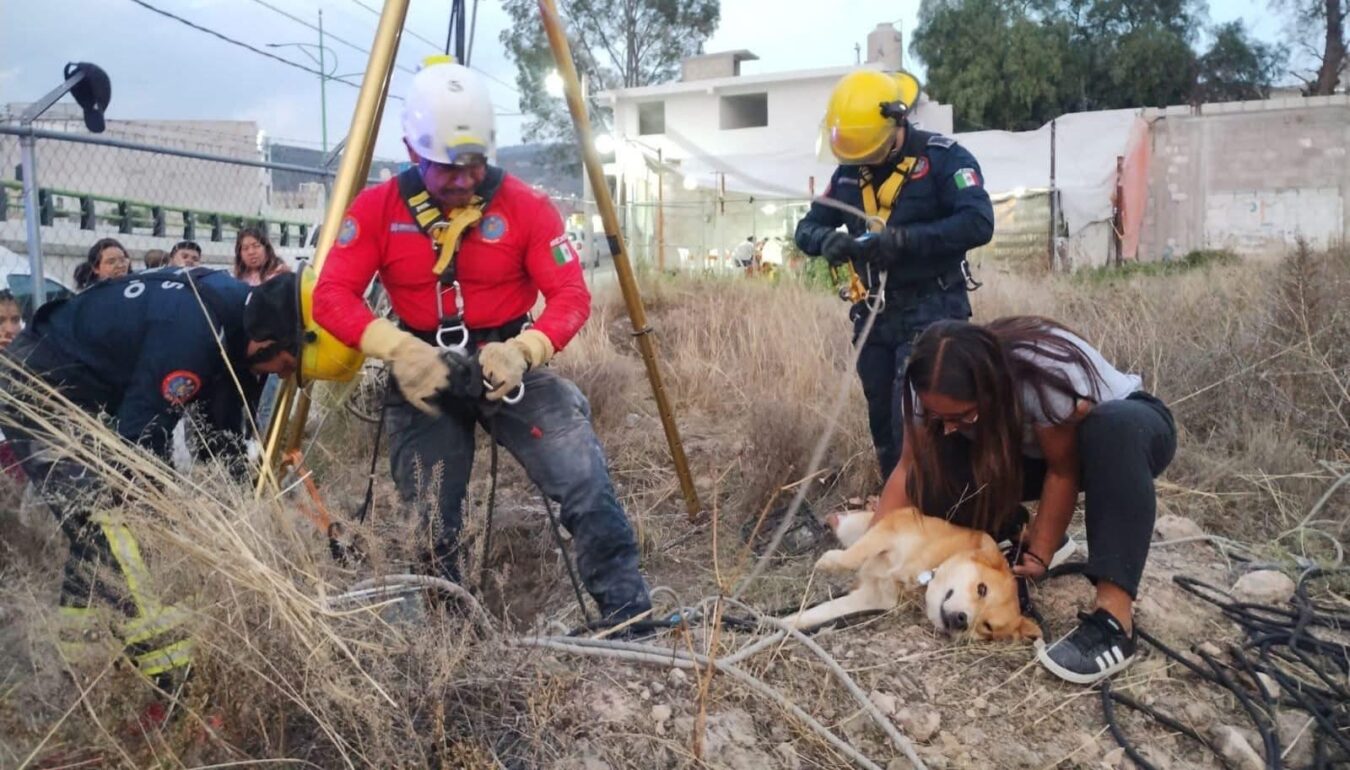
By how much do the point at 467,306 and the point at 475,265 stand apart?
0.43 ft

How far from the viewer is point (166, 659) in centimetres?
215

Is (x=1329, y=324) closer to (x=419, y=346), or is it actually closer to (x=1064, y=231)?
(x=419, y=346)

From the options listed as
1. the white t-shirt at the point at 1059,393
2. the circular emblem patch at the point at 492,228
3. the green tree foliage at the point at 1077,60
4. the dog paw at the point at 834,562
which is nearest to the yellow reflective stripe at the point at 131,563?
the circular emblem patch at the point at 492,228

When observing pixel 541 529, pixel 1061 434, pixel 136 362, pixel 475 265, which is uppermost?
pixel 475 265

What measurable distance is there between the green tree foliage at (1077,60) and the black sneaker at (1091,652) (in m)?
30.7

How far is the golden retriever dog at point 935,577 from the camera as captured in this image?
8.85 ft

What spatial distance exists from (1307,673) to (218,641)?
2640 mm

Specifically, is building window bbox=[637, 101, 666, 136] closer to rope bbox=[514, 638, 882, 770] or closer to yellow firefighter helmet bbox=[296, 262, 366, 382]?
yellow firefighter helmet bbox=[296, 262, 366, 382]

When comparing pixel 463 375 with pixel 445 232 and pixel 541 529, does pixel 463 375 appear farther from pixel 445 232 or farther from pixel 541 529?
pixel 541 529

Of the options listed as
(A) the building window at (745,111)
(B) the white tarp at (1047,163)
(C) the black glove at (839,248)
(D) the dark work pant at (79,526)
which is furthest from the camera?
(A) the building window at (745,111)

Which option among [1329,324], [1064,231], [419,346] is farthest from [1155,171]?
[419,346]

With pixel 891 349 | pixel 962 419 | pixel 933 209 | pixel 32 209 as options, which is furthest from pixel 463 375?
pixel 32 209

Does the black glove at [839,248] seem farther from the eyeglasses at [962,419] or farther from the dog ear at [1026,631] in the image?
the dog ear at [1026,631]

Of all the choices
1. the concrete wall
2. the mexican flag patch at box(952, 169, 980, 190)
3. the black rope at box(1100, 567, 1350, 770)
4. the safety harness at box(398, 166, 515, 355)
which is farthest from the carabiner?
the concrete wall
